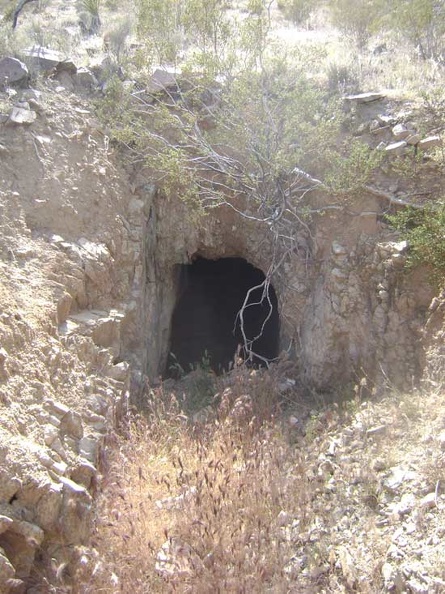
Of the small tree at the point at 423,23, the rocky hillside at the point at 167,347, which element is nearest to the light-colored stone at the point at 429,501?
the rocky hillside at the point at 167,347

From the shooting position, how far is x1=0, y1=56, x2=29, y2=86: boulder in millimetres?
5773

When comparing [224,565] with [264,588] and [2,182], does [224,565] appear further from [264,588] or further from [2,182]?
[2,182]

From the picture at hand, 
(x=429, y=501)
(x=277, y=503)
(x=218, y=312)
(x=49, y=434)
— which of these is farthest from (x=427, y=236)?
(x=218, y=312)

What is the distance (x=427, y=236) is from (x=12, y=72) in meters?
4.58

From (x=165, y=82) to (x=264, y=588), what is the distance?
5339 millimetres

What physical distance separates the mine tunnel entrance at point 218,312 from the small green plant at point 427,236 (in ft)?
10.3

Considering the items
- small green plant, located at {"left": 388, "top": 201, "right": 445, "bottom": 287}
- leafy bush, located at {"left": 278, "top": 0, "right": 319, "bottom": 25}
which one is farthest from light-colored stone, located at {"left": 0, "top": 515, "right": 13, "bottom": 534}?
leafy bush, located at {"left": 278, "top": 0, "right": 319, "bottom": 25}

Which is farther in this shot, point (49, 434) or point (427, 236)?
point (427, 236)

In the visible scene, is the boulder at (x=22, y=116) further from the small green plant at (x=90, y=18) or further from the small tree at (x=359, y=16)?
the small tree at (x=359, y=16)

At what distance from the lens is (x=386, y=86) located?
6.24 metres

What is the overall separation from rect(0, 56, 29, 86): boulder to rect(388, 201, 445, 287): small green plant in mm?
4122

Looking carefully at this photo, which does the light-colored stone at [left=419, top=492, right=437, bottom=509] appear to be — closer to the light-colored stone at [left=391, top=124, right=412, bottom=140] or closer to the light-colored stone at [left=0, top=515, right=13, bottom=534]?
the light-colored stone at [left=0, top=515, right=13, bottom=534]

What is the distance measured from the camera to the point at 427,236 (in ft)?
15.1

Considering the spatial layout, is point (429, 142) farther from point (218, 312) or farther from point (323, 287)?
point (218, 312)
